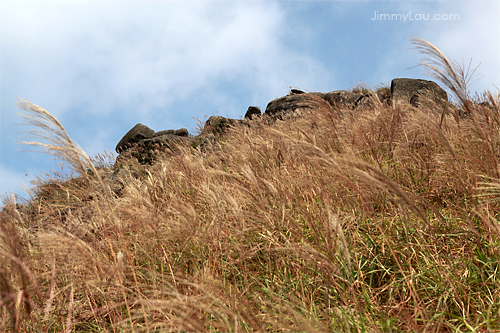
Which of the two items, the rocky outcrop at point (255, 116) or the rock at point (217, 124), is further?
the rock at point (217, 124)

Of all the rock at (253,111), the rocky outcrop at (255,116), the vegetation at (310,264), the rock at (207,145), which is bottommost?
the vegetation at (310,264)

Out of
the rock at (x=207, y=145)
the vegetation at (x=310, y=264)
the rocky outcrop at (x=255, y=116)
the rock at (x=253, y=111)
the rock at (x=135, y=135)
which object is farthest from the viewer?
the rock at (x=253, y=111)

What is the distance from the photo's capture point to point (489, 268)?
204 centimetres

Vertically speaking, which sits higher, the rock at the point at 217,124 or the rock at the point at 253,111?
the rock at the point at 253,111

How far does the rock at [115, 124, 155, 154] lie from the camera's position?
1398 centimetres

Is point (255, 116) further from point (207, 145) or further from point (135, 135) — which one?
→ point (135, 135)

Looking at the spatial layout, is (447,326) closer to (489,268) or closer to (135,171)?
(489,268)

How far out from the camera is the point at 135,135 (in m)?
14.0

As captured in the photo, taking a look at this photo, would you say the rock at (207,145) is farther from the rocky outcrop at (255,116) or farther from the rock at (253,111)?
the rock at (253,111)

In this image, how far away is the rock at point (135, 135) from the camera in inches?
551

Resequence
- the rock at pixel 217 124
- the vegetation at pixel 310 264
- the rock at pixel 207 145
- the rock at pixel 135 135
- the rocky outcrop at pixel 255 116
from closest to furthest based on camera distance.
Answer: the vegetation at pixel 310 264, the rock at pixel 207 145, the rocky outcrop at pixel 255 116, the rock at pixel 217 124, the rock at pixel 135 135

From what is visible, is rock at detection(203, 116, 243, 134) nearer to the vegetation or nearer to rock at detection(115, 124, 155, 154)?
rock at detection(115, 124, 155, 154)

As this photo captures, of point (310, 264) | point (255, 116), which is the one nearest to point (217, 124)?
point (255, 116)

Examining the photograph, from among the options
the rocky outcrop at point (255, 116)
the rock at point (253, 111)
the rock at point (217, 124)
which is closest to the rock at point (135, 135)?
the rocky outcrop at point (255, 116)
